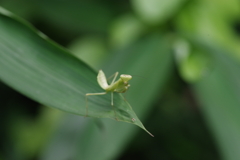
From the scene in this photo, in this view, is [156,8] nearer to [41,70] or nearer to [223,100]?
[223,100]

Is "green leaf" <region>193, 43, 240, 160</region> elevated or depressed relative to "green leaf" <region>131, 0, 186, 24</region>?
depressed

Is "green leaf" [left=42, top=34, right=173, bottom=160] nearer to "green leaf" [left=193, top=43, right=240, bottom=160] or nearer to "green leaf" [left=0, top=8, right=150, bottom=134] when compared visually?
"green leaf" [left=193, top=43, right=240, bottom=160]

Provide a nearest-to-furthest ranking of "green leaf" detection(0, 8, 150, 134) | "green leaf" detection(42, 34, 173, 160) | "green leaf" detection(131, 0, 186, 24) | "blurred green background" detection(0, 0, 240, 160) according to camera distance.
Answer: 1. "green leaf" detection(0, 8, 150, 134)
2. "green leaf" detection(42, 34, 173, 160)
3. "blurred green background" detection(0, 0, 240, 160)
4. "green leaf" detection(131, 0, 186, 24)

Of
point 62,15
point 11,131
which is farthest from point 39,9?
point 11,131

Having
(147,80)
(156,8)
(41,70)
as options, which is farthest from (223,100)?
(41,70)

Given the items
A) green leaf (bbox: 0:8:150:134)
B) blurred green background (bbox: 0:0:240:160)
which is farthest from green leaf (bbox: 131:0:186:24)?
green leaf (bbox: 0:8:150:134)

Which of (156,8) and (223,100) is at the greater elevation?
(156,8)

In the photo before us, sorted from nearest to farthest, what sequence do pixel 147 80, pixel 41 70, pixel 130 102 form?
pixel 41 70
pixel 130 102
pixel 147 80

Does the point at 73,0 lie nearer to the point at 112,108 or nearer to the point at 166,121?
the point at 166,121

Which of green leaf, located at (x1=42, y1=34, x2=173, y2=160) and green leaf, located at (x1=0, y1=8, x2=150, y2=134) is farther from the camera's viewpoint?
green leaf, located at (x1=42, y1=34, x2=173, y2=160)
